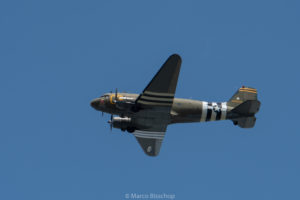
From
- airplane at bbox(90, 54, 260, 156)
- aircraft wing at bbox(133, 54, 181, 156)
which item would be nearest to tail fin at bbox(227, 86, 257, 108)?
airplane at bbox(90, 54, 260, 156)

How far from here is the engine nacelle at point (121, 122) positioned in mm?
37000

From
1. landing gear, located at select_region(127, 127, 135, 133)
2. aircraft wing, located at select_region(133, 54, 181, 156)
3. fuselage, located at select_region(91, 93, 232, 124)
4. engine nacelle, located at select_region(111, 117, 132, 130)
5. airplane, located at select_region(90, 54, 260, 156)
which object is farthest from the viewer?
landing gear, located at select_region(127, 127, 135, 133)

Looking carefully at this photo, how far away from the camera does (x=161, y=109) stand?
120ft

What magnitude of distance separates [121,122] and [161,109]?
3.06 metres

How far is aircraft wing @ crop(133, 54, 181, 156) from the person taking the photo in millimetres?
35125

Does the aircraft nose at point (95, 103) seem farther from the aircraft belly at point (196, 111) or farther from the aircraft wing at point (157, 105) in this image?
the aircraft belly at point (196, 111)

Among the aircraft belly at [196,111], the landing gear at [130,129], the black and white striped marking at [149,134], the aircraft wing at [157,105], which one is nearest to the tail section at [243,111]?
the aircraft belly at [196,111]

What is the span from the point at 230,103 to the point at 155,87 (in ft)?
24.0

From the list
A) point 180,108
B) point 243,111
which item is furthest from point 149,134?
point 243,111

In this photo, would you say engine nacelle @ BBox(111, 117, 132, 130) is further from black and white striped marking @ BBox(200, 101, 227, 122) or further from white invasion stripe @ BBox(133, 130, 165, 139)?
black and white striped marking @ BBox(200, 101, 227, 122)

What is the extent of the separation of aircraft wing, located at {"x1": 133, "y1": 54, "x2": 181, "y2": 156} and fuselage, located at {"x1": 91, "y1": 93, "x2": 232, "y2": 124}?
31.7 inches

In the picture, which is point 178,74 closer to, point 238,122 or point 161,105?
point 161,105

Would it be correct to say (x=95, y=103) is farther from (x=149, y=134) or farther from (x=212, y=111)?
(x=212, y=111)

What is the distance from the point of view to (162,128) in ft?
127
